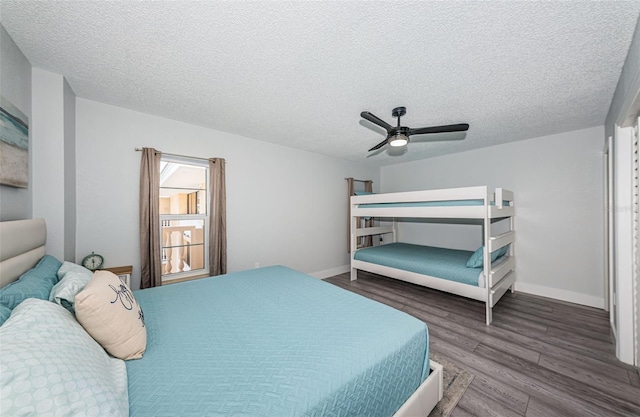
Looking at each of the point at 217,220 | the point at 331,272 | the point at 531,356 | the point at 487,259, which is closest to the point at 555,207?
the point at 487,259

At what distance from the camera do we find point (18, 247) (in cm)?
134

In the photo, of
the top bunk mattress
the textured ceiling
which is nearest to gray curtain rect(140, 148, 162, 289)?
the textured ceiling

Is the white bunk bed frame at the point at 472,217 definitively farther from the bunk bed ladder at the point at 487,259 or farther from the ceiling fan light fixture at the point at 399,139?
the ceiling fan light fixture at the point at 399,139

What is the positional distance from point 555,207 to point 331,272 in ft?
12.0

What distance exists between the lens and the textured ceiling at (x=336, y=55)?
4.26 ft

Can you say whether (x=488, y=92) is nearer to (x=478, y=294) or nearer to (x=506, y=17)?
(x=506, y=17)

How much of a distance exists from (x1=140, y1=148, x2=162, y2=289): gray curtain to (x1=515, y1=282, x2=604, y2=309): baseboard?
5132 millimetres

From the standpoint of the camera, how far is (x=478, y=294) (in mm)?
2672

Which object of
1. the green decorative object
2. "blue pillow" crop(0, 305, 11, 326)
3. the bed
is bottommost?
the bed

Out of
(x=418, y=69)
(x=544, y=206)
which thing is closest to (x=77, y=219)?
(x=418, y=69)

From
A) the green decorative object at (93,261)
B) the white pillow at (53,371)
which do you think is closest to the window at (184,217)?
the green decorative object at (93,261)

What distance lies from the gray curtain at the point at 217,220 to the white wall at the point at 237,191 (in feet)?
0.54

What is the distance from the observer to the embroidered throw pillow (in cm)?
101

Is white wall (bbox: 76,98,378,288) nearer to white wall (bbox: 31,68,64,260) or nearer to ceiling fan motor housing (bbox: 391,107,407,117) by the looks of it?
white wall (bbox: 31,68,64,260)
